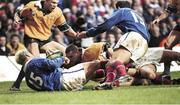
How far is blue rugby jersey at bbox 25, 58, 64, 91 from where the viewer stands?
39.6 feet

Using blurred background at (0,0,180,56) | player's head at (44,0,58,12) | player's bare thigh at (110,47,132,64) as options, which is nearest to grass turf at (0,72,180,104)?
player's bare thigh at (110,47,132,64)

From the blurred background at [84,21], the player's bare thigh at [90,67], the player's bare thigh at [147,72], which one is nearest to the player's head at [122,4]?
the player's bare thigh at [147,72]

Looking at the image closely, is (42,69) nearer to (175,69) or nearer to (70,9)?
(175,69)

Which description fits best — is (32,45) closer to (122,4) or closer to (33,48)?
(33,48)

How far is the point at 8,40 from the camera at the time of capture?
843 inches

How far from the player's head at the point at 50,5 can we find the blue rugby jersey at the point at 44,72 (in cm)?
247

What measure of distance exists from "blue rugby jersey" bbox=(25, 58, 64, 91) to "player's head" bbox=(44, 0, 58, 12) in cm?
247

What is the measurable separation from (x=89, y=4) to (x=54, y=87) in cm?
1237

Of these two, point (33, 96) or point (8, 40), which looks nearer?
point (33, 96)

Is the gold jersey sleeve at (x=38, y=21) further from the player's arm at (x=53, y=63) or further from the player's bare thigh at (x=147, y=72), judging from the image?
the player's arm at (x=53, y=63)

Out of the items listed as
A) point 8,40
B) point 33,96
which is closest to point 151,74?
point 33,96

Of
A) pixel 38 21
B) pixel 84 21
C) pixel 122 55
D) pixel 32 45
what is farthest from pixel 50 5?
pixel 84 21

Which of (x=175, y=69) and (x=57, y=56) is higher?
(x=57, y=56)

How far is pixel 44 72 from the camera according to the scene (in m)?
12.1
